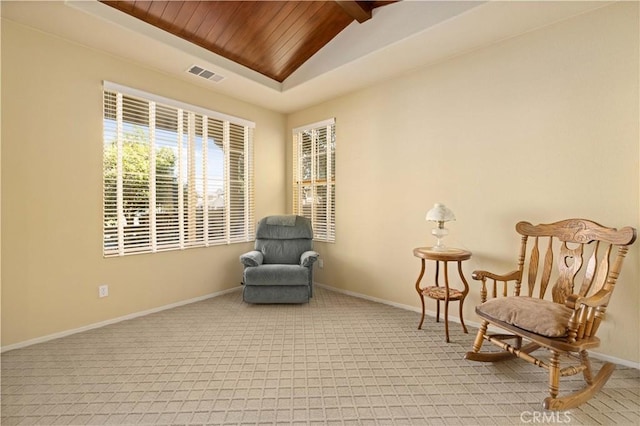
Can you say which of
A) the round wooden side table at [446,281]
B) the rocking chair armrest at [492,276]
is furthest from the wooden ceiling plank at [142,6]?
the rocking chair armrest at [492,276]

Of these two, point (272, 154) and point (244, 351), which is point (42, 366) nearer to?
point (244, 351)

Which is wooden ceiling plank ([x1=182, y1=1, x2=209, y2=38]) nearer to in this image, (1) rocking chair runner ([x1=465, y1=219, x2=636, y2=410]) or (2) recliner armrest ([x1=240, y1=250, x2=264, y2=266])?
(2) recliner armrest ([x1=240, y1=250, x2=264, y2=266])

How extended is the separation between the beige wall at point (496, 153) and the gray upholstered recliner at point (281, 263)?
0.57 m

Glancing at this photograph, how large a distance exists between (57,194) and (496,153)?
13.3 feet

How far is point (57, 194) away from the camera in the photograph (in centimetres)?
271

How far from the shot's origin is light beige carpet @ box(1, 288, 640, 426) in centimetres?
171

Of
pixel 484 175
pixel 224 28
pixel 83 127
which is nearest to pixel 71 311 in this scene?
pixel 83 127

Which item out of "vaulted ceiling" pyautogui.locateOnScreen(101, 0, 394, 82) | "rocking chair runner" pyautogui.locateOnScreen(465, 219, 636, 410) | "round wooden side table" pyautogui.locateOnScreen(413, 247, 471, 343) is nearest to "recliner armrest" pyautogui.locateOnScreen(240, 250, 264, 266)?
"round wooden side table" pyautogui.locateOnScreen(413, 247, 471, 343)

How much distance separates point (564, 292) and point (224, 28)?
374 centimetres

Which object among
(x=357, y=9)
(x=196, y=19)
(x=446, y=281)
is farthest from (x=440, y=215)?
(x=196, y=19)

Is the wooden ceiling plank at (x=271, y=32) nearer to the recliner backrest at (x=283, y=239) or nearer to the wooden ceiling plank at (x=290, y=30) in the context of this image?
the wooden ceiling plank at (x=290, y=30)

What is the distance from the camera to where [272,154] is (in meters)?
4.70

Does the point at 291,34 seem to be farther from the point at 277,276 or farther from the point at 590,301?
the point at 590,301

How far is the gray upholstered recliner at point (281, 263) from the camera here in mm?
3512
